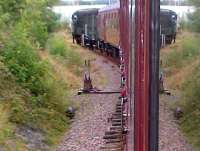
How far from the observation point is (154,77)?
8.09 feet

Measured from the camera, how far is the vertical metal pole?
2.44 m

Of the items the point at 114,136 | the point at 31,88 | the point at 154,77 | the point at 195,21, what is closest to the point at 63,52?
the point at 31,88

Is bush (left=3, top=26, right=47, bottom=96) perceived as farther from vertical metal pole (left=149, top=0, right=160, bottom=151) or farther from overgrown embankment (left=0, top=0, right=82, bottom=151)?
vertical metal pole (left=149, top=0, right=160, bottom=151)

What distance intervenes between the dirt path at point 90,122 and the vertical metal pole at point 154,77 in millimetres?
7626

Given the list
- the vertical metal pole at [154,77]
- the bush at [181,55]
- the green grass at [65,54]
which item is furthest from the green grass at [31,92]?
the vertical metal pole at [154,77]

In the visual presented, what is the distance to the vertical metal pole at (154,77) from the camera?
2.44m

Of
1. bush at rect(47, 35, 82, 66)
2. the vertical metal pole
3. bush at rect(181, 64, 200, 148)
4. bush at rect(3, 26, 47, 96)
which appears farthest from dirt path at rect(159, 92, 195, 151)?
bush at rect(47, 35, 82, 66)

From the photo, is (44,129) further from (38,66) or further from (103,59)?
(103,59)

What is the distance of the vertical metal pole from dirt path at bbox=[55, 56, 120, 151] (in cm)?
763

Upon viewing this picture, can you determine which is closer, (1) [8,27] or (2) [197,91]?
(2) [197,91]

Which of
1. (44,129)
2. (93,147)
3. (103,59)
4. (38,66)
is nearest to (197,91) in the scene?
(93,147)

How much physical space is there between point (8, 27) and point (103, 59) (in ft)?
33.1

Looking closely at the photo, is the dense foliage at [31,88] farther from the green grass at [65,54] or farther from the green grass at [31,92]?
the green grass at [65,54]

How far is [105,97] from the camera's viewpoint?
1609 centimetres
